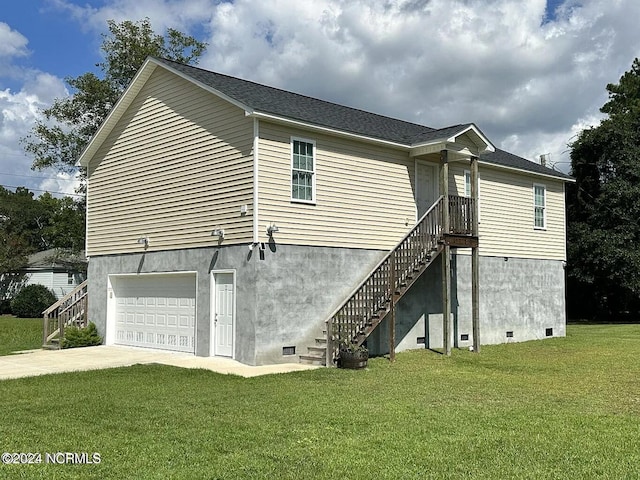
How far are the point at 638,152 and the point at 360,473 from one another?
1190 inches

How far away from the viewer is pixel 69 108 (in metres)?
30.5

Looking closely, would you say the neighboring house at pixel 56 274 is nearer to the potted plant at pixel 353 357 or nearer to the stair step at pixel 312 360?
the stair step at pixel 312 360

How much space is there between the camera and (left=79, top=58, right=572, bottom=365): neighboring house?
1401 cm

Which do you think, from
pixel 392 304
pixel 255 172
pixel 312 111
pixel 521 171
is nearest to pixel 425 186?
pixel 312 111

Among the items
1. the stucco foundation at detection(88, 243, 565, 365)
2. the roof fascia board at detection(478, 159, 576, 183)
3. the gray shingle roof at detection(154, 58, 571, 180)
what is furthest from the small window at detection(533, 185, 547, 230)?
the gray shingle roof at detection(154, 58, 571, 180)

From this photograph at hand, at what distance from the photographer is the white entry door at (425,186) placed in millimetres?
17578

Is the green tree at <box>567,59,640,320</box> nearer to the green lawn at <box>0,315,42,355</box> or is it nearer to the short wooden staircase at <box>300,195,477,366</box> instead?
the short wooden staircase at <box>300,195,477,366</box>

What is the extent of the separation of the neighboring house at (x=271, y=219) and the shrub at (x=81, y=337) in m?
0.33

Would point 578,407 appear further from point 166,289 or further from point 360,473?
point 166,289

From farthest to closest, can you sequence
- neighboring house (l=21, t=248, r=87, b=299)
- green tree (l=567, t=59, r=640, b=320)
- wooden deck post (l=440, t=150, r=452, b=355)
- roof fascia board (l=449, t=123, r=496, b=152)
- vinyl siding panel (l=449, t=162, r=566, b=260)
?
neighboring house (l=21, t=248, r=87, b=299) → green tree (l=567, t=59, r=640, b=320) → vinyl siding panel (l=449, t=162, r=566, b=260) → roof fascia board (l=449, t=123, r=496, b=152) → wooden deck post (l=440, t=150, r=452, b=355)

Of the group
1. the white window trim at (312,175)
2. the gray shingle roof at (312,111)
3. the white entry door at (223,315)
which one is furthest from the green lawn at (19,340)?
the gray shingle roof at (312,111)

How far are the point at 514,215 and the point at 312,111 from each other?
26.8 ft

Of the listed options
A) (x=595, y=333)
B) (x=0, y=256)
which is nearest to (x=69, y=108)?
(x=0, y=256)

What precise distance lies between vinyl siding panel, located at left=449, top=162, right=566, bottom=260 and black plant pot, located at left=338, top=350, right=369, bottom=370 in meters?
6.79
